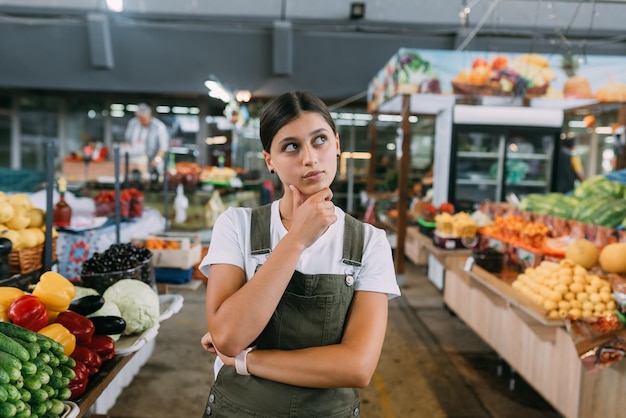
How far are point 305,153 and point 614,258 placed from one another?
8.72ft

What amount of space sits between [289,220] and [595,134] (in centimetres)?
1127

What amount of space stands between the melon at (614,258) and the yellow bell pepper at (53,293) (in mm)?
3033

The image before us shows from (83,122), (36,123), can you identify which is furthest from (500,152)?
(36,123)

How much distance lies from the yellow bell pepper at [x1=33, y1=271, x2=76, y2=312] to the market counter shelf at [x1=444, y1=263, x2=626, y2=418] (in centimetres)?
248

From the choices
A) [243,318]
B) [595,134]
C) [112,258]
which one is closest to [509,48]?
[595,134]

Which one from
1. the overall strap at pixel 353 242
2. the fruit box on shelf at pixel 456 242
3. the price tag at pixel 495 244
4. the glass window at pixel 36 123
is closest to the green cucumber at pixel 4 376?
the overall strap at pixel 353 242

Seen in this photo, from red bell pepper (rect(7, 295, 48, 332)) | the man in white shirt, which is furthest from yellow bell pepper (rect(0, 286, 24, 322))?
the man in white shirt

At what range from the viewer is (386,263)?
1.37 meters

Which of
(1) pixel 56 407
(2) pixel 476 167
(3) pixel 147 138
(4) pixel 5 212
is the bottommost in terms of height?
(1) pixel 56 407

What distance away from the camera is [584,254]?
10.8 ft

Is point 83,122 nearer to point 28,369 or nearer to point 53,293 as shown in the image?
point 53,293

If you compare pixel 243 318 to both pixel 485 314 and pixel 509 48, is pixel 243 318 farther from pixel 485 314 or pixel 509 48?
pixel 509 48

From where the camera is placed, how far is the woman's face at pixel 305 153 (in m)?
1.25

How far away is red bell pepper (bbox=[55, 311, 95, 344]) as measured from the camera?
1850mm
